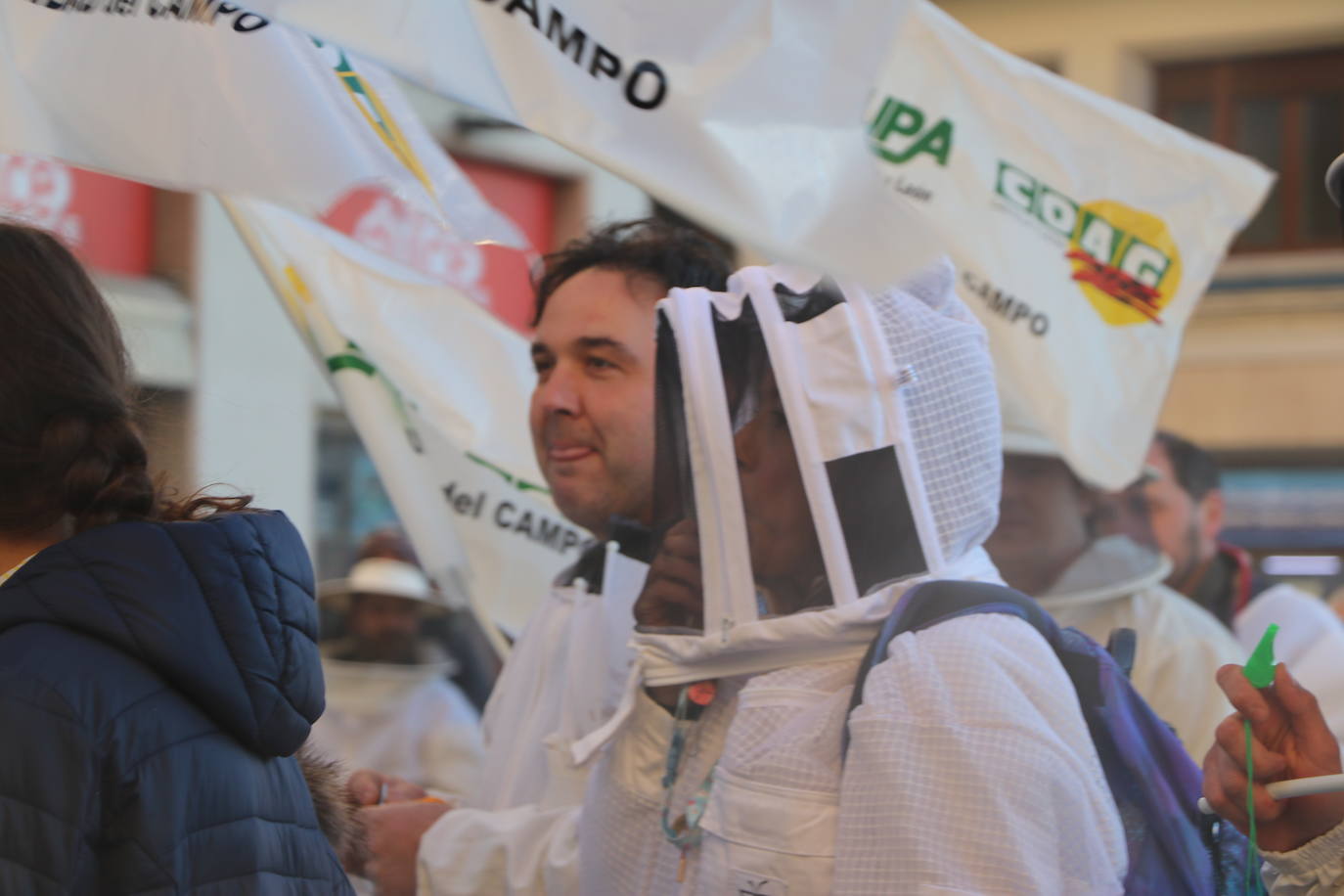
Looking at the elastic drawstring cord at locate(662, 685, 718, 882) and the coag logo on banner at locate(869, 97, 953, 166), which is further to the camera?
the coag logo on banner at locate(869, 97, 953, 166)

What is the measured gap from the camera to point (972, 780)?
2105 mm

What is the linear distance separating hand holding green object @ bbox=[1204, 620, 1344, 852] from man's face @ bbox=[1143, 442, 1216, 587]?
3.07m

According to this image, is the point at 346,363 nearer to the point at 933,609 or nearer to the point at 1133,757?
the point at 933,609

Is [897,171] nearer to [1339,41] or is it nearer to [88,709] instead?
[88,709]

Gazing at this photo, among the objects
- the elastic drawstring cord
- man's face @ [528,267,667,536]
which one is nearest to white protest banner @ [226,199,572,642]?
man's face @ [528,267,667,536]

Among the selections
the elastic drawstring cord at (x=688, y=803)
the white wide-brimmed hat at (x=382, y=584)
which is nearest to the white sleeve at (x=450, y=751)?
the white wide-brimmed hat at (x=382, y=584)

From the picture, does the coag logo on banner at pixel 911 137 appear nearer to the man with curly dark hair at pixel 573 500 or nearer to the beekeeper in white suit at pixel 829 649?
the man with curly dark hair at pixel 573 500

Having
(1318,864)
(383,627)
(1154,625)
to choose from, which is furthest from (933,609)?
(383,627)

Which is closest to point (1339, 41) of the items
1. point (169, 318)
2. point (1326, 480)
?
point (1326, 480)

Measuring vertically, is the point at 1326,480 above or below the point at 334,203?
below

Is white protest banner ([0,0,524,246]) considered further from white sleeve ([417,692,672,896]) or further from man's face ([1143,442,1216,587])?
man's face ([1143,442,1216,587])

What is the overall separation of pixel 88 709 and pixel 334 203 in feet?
2.67

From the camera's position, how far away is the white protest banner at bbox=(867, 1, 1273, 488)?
4191mm

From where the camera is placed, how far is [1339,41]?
11492 millimetres
